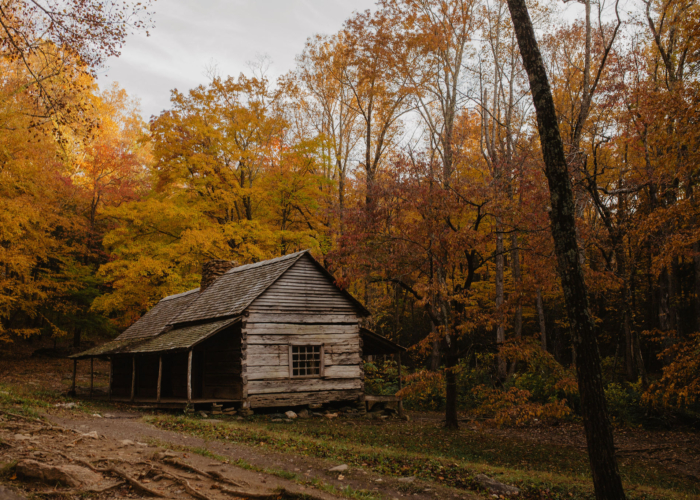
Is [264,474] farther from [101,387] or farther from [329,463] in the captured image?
[101,387]

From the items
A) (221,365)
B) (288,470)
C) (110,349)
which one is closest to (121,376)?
(110,349)

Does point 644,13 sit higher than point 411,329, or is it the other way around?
point 644,13

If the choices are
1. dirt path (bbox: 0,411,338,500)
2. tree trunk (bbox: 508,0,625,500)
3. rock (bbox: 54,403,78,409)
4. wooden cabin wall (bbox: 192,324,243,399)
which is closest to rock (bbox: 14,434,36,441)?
dirt path (bbox: 0,411,338,500)

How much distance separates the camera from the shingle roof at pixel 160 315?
21172 mm

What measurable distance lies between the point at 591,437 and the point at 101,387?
2472 cm

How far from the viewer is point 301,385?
17688 millimetres

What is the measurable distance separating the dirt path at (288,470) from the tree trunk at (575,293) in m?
1.88

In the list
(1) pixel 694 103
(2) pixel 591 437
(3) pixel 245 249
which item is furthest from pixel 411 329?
(2) pixel 591 437

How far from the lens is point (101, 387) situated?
24938 millimetres

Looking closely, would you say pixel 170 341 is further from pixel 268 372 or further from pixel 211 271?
pixel 211 271

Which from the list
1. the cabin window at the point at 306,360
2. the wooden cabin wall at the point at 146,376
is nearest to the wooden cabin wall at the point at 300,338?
the cabin window at the point at 306,360

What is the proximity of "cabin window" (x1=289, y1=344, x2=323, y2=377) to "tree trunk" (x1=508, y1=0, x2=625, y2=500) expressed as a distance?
12245mm

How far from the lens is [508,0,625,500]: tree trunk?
6.60 metres

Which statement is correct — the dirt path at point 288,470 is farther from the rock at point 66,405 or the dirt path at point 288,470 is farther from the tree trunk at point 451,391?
the tree trunk at point 451,391
